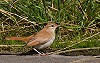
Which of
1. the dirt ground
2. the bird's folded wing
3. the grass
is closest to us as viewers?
the dirt ground

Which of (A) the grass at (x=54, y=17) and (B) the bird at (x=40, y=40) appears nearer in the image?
(B) the bird at (x=40, y=40)

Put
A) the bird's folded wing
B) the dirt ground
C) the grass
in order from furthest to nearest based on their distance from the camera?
the grass < the bird's folded wing < the dirt ground

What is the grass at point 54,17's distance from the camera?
18.0ft

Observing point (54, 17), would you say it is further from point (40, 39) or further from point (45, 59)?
point (45, 59)

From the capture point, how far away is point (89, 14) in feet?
18.7

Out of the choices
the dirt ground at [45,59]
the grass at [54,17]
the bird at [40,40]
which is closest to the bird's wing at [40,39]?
the bird at [40,40]

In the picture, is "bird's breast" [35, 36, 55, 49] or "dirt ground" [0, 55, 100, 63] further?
"bird's breast" [35, 36, 55, 49]

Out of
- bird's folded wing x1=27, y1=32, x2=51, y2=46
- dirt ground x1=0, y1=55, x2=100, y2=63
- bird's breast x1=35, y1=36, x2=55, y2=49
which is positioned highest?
bird's folded wing x1=27, y1=32, x2=51, y2=46

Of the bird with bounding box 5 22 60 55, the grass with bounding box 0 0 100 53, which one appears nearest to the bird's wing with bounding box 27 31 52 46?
the bird with bounding box 5 22 60 55

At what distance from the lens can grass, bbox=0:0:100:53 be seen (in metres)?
5.48

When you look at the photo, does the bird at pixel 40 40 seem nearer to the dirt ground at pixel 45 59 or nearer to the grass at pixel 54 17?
the dirt ground at pixel 45 59

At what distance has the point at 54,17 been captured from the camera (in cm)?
562

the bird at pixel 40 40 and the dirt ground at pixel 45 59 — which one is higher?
the bird at pixel 40 40

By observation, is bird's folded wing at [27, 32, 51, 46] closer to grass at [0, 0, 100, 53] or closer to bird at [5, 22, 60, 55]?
bird at [5, 22, 60, 55]
